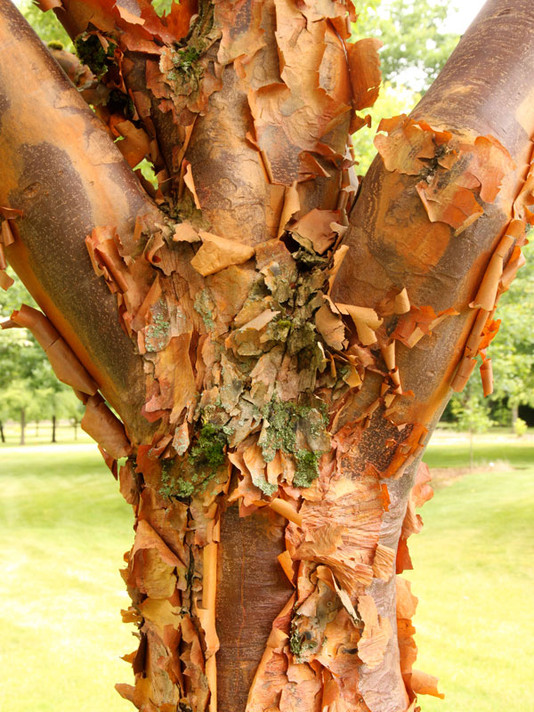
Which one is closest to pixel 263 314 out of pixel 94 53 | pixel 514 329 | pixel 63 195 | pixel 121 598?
pixel 63 195

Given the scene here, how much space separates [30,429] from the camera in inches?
1377

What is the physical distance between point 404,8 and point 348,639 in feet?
55.7

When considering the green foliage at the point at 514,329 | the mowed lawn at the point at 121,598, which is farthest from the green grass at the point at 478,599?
the green foliage at the point at 514,329

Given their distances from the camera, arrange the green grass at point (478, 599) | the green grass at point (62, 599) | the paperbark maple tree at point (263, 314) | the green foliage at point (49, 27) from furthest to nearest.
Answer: the green foliage at point (49, 27) < the green grass at point (62, 599) < the green grass at point (478, 599) < the paperbark maple tree at point (263, 314)

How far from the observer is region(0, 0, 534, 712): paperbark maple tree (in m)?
1.11

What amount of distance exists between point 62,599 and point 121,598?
0.57 meters

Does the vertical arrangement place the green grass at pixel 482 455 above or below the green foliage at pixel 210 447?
below

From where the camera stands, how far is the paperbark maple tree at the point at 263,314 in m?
1.11

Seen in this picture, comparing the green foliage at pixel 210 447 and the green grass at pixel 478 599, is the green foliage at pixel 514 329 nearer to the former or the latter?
the green grass at pixel 478 599

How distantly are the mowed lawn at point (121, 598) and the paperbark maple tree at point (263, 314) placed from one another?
357 centimetres

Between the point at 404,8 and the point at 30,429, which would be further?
the point at 30,429

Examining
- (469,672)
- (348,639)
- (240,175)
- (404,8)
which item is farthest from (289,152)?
(404,8)

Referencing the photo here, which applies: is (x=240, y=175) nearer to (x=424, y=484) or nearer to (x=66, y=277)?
(x=66, y=277)

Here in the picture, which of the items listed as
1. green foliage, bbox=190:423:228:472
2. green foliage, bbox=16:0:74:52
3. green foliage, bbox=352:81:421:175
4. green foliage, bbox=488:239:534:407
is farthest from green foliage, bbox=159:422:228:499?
green foliage, bbox=488:239:534:407
